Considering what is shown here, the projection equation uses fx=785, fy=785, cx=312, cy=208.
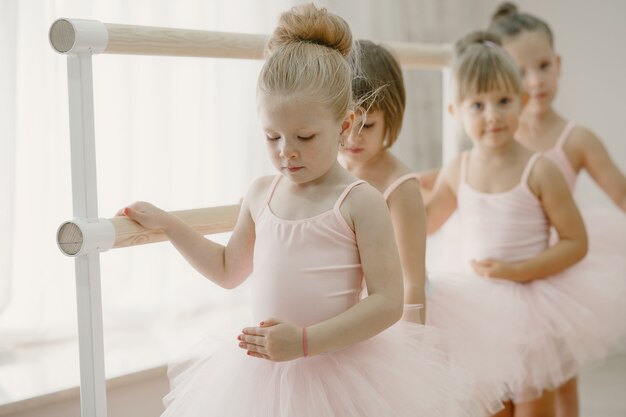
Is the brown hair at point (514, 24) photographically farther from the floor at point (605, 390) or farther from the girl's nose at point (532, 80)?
the floor at point (605, 390)

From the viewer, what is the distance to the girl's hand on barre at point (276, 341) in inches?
37.3

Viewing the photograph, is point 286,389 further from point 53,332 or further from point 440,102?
point 440,102

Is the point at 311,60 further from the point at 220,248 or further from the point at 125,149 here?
the point at 125,149

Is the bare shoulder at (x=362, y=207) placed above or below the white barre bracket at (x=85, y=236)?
above

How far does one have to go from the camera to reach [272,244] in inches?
42.6

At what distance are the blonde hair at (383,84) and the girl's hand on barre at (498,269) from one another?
1.27 feet

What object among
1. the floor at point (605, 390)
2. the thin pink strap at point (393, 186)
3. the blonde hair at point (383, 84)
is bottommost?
the floor at point (605, 390)

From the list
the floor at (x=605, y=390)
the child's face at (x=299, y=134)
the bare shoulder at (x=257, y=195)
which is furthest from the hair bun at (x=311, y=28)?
the floor at (x=605, y=390)

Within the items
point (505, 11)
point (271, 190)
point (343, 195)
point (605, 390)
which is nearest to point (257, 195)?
point (271, 190)

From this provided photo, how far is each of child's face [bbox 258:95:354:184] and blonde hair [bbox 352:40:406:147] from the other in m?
0.25

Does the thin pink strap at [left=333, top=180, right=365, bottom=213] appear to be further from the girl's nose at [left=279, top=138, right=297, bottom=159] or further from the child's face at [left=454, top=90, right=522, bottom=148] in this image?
the child's face at [left=454, top=90, right=522, bottom=148]

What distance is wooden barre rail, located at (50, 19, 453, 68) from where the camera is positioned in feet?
3.46

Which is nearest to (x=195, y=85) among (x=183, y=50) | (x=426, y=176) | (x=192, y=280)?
(x=192, y=280)

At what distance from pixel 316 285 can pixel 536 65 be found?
116 cm
